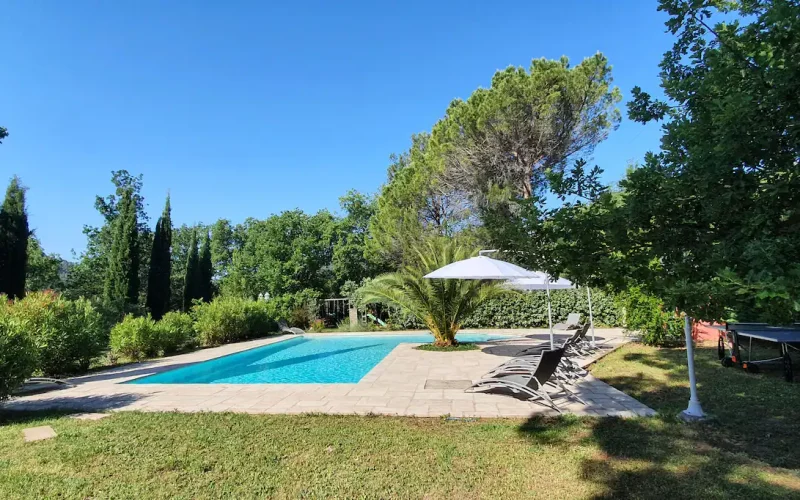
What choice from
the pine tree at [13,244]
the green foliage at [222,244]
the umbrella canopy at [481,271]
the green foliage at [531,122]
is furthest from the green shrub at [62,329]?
the green foliage at [222,244]

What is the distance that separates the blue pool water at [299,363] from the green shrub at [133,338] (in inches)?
83.9

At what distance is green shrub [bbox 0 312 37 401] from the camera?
562 cm

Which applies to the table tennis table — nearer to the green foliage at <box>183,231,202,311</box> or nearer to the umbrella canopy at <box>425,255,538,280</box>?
the umbrella canopy at <box>425,255,538,280</box>

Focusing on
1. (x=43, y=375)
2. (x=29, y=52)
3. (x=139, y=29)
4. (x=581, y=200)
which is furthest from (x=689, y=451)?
(x=29, y=52)

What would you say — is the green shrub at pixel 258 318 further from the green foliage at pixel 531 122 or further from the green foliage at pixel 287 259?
the green foliage at pixel 531 122

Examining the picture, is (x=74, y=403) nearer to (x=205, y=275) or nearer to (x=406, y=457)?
(x=406, y=457)

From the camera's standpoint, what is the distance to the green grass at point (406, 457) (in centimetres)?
328

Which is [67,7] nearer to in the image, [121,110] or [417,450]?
[121,110]

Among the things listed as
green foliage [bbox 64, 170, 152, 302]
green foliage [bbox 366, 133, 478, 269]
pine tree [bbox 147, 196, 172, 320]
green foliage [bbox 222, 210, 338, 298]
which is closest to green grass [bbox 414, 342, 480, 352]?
green foliage [bbox 366, 133, 478, 269]

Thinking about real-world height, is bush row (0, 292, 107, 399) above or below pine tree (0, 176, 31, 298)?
below

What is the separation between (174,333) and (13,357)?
753 cm

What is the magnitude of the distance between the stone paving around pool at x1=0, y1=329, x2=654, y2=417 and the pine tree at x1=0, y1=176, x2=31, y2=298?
13976mm

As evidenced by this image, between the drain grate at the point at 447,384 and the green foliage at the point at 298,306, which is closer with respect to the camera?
the drain grate at the point at 447,384

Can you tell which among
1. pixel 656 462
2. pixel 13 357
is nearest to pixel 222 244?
pixel 13 357
